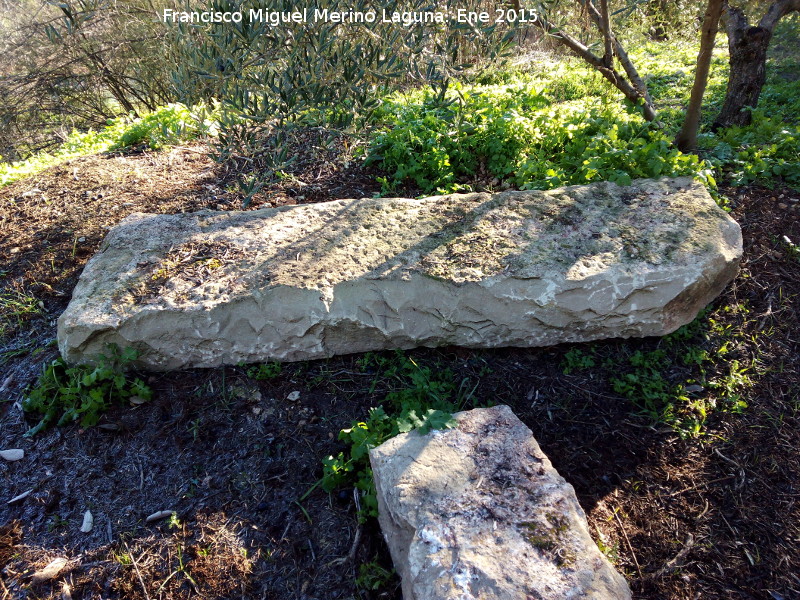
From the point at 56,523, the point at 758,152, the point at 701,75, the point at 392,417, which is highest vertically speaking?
the point at 701,75

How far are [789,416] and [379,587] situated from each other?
240 centimetres

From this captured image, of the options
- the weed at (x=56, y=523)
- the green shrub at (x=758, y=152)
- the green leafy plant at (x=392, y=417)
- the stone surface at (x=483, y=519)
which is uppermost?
the green shrub at (x=758, y=152)

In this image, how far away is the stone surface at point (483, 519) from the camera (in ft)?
6.21

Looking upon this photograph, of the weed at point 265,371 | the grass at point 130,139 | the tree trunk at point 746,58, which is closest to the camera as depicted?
the weed at point 265,371

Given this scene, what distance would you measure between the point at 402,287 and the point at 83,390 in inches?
73.1

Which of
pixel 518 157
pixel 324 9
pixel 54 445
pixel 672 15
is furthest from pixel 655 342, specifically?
pixel 672 15

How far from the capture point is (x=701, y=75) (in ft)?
14.9

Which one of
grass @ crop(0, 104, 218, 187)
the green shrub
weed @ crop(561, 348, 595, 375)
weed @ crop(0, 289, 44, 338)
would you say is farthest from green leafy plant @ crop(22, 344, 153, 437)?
the green shrub

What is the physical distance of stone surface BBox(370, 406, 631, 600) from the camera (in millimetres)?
1893

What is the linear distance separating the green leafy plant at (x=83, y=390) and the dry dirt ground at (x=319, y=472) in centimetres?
8

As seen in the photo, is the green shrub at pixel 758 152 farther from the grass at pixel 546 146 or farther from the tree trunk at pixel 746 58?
the tree trunk at pixel 746 58

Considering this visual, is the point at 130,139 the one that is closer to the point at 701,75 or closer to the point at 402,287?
the point at 402,287

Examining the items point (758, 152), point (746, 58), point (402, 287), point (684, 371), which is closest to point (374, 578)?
point (402, 287)

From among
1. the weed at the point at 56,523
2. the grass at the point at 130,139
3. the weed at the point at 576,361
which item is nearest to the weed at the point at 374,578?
the weed at the point at 56,523
